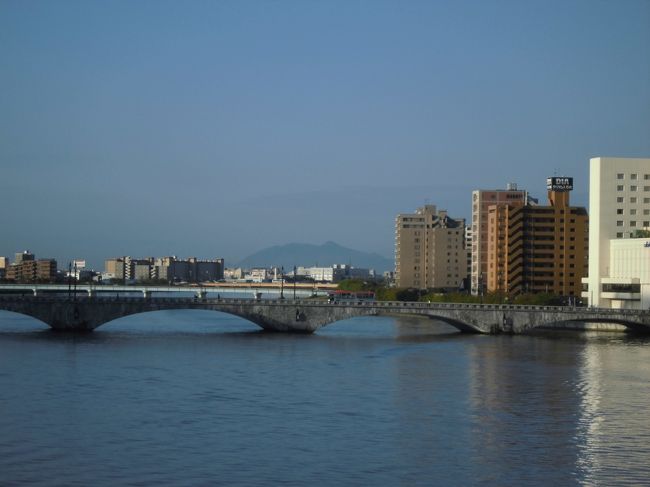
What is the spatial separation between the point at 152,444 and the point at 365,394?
1871 centimetres

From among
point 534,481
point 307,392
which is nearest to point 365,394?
point 307,392

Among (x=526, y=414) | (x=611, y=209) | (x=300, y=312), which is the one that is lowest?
(x=526, y=414)

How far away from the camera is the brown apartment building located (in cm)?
15200

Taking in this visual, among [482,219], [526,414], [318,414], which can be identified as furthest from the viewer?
[482,219]

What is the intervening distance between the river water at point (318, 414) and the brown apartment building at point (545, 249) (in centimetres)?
6165

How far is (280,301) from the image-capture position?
107625mm

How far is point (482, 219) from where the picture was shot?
608 ft

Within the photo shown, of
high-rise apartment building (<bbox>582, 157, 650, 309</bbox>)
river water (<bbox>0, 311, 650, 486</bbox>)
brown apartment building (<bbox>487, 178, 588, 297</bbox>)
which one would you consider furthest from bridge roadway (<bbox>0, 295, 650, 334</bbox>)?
brown apartment building (<bbox>487, 178, 588, 297</bbox>)

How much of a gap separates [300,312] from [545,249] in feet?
195

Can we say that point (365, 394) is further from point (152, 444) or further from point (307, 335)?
point (307, 335)

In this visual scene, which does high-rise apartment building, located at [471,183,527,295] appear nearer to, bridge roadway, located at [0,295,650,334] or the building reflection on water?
bridge roadway, located at [0,295,650,334]

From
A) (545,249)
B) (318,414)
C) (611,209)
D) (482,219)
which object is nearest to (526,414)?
(318,414)

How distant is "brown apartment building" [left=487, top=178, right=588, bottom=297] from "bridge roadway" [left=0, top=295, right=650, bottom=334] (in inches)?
1602

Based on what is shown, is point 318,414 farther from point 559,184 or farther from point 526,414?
point 559,184
